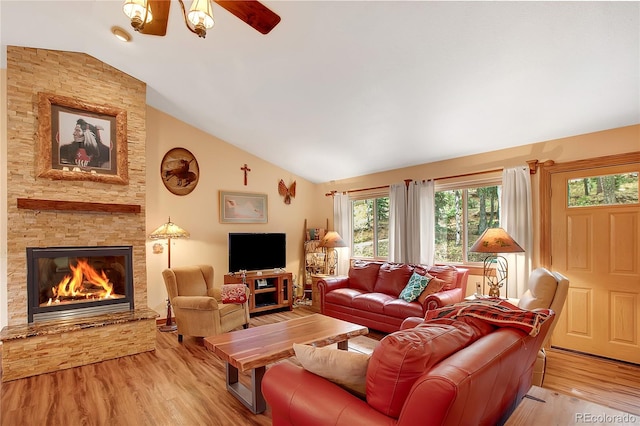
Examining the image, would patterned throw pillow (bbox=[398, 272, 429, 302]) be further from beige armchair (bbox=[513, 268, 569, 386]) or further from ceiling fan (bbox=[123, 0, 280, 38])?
ceiling fan (bbox=[123, 0, 280, 38])

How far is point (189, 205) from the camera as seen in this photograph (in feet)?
16.6

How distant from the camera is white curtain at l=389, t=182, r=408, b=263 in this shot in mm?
4973

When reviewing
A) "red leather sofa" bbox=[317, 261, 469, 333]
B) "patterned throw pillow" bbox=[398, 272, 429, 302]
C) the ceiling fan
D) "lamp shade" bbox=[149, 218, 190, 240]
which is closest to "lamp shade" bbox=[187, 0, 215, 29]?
the ceiling fan

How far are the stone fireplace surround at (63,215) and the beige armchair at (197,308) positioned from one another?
0.32 metres

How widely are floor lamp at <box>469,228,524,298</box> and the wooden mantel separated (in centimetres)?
399

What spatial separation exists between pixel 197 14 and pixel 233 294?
303 centimetres

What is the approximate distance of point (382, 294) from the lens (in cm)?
446

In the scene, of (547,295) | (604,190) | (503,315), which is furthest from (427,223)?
(503,315)

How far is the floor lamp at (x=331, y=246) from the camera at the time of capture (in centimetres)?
561

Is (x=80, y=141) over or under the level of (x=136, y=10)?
under

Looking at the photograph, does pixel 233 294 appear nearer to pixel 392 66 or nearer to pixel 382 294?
pixel 382 294

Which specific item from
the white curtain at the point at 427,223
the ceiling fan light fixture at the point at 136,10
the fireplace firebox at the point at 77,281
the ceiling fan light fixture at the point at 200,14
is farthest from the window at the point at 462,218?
the fireplace firebox at the point at 77,281

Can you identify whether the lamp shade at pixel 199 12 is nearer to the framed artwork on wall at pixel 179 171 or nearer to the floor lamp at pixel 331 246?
the framed artwork on wall at pixel 179 171

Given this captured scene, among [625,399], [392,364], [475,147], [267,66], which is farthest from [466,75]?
[625,399]
